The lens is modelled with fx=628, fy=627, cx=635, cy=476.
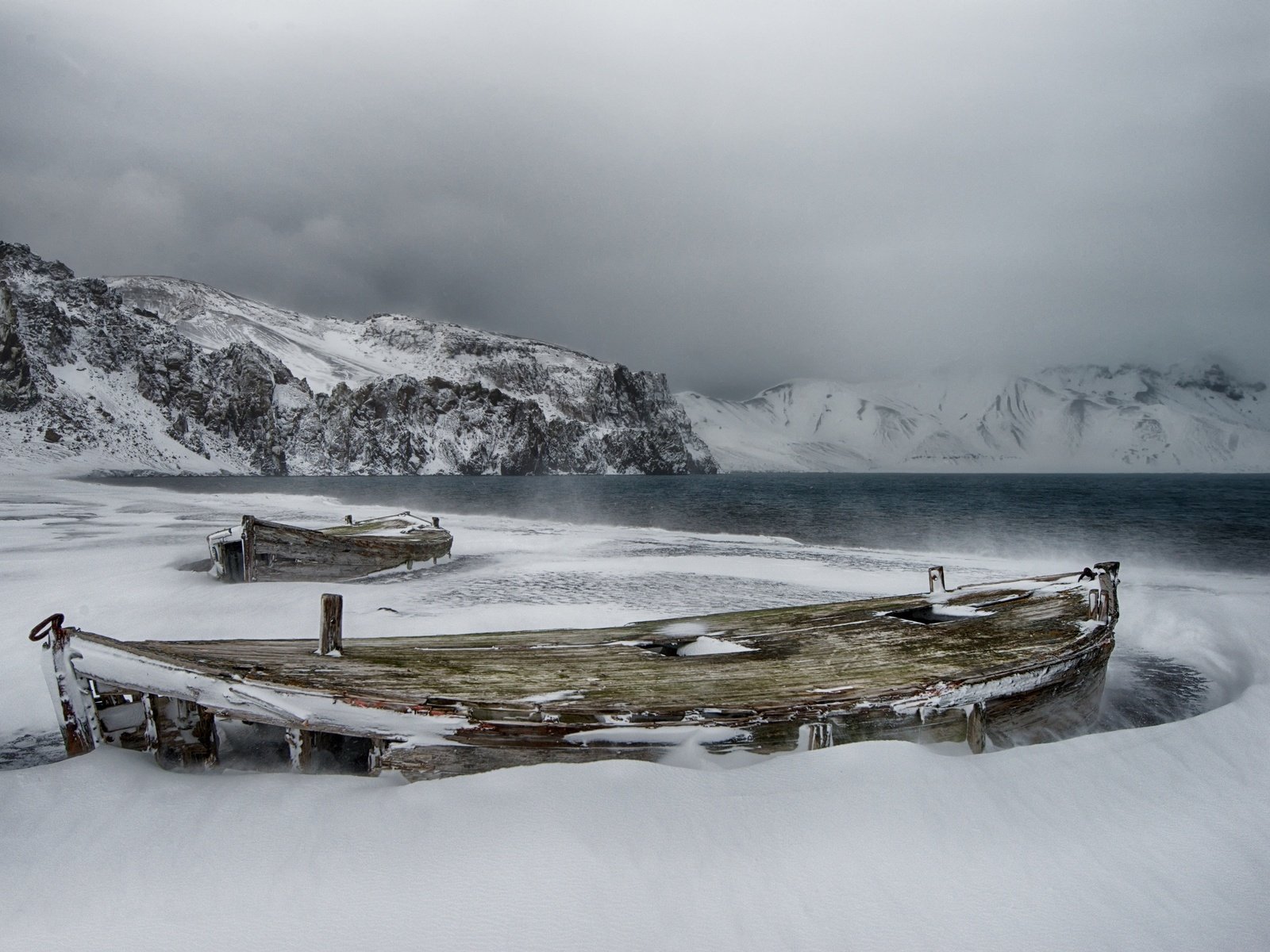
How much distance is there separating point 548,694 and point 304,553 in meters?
14.8

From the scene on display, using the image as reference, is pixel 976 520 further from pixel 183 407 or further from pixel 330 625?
pixel 183 407

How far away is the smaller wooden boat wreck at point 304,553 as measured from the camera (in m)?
16.3

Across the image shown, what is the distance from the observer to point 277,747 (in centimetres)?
594

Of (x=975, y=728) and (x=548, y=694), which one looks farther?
(x=975, y=728)

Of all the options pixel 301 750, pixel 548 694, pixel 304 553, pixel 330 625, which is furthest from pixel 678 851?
pixel 304 553

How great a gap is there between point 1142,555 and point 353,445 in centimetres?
18359

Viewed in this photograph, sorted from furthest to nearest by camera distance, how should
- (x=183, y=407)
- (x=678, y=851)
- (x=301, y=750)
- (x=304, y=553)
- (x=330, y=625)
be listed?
(x=183, y=407) < (x=304, y=553) < (x=330, y=625) < (x=301, y=750) < (x=678, y=851)

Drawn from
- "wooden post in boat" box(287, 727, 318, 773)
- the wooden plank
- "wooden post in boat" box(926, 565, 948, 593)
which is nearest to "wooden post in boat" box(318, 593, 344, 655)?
the wooden plank

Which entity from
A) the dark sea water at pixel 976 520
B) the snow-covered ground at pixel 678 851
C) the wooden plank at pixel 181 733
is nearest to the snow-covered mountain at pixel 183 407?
the dark sea water at pixel 976 520

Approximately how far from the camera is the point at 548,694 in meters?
5.45

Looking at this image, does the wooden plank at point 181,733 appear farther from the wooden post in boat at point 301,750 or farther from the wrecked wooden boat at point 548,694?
the wooden post in boat at point 301,750

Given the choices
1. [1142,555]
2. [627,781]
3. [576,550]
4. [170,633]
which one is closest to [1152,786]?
[627,781]

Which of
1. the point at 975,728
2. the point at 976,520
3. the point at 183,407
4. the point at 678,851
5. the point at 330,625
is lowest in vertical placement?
the point at 976,520

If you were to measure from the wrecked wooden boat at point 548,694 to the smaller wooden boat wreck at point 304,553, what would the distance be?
10.6 meters
